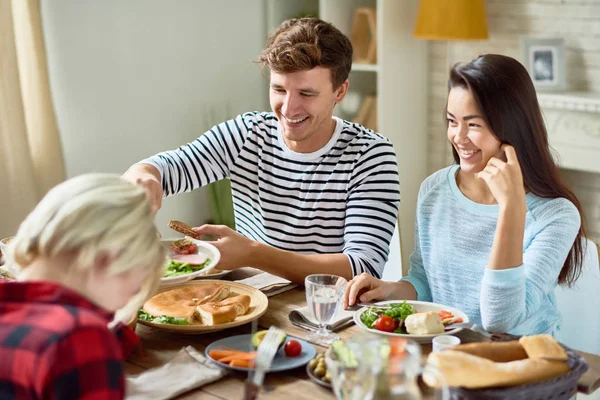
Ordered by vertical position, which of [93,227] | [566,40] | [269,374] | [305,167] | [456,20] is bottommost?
[269,374]

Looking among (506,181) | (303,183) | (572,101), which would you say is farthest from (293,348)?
(572,101)

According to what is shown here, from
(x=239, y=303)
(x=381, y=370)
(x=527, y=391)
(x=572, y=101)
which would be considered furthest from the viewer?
(x=572, y=101)

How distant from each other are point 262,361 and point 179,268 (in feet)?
2.42

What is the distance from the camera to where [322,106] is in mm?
2336

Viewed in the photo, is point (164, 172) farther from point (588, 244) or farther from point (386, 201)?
point (588, 244)

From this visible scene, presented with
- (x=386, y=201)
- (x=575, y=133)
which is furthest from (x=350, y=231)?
(x=575, y=133)

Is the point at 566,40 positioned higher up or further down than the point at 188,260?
higher up

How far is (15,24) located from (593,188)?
2566mm

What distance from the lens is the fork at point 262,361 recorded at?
129 centimetres

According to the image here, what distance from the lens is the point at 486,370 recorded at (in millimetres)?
1318

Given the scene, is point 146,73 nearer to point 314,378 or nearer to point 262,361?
point 314,378

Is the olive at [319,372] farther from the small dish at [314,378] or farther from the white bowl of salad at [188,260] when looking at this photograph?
the white bowl of salad at [188,260]

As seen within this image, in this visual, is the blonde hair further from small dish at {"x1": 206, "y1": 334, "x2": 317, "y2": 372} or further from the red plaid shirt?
small dish at {"x1": 206, "y1": 334, "x2": 317, "y2": 372}

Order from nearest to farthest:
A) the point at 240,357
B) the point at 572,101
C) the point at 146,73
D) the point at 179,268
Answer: the point at 240,357 < the point at 179,268 < the point at 572,101 < the point at 146,73
